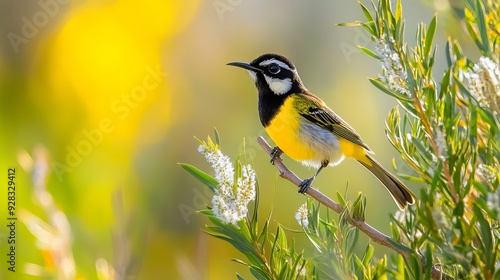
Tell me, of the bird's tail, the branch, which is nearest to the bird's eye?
the bird's tail

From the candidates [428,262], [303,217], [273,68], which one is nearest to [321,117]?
[273,68]

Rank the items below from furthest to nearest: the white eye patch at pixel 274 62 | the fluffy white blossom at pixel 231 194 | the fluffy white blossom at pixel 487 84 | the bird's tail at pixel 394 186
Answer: the white eye patch at pixel 274 62 < the bird's tail at pixel 394 186 < the fluffy white blossom at pixel 231 194 < the fluffy white blossom at pixel 487 84

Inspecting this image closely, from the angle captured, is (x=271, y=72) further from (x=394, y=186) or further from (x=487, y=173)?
(x=487, y=173)

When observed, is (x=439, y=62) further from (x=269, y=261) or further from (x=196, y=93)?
(x=269, y=261)

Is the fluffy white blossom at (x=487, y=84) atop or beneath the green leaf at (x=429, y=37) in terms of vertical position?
beneath

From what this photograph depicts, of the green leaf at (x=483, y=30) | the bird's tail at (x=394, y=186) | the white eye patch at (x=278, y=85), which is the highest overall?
the white eye patch at (x=278, y=85)

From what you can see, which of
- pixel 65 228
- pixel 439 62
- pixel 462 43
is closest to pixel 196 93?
pixel 439 62

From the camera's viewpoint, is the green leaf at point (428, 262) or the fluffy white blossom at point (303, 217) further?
the fluffy white blossom at point (303, 217)

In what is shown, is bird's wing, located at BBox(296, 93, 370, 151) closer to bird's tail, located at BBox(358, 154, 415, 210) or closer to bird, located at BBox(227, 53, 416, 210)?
bird, located at BBox(227, 53, 416, 210)

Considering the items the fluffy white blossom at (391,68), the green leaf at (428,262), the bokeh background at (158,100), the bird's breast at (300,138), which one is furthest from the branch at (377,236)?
the bird's breast at (300,138)

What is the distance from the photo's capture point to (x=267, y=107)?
211cm

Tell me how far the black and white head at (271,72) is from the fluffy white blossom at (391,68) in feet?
4.96

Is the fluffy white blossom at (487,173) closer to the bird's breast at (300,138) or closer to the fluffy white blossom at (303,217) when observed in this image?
the fluffy white blossom at (303,217)

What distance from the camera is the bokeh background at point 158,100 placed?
2070 millimetres
